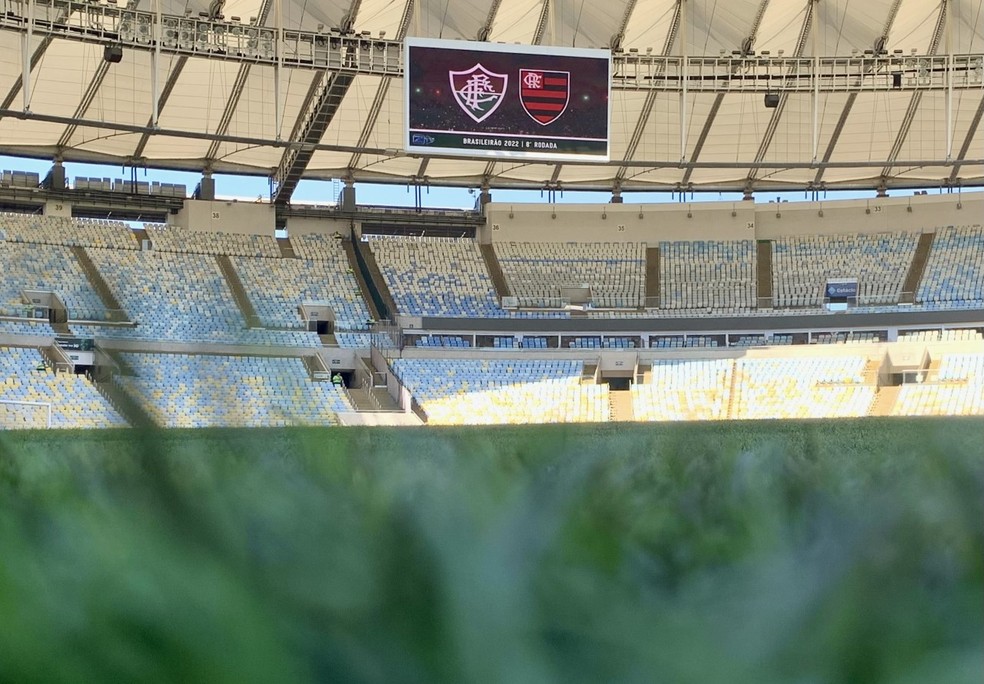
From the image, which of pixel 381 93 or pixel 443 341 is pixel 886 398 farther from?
pixel 381 93

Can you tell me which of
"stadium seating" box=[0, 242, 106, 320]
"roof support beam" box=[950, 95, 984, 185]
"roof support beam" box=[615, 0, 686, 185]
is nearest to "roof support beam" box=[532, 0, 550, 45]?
"roof support beam" box=[615, 0, 686, 185]

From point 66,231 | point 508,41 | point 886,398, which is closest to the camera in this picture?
Result: point 886,398

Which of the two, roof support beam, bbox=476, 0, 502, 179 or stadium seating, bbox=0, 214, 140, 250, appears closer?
roof support beam, bbox=476, 0, 502, 179

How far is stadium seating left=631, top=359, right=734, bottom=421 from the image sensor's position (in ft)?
119

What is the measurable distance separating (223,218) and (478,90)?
14.9 m

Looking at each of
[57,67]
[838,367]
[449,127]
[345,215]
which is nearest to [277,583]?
[449,127]

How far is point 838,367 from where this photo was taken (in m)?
39.5

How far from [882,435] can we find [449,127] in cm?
3278

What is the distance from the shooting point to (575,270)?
157ft

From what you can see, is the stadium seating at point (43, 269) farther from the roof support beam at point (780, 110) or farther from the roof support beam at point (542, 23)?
the roof support beam at point (780, 110)

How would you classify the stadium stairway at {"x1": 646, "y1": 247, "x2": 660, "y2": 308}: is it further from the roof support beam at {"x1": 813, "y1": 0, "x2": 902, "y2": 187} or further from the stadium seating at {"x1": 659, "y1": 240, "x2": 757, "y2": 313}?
the roof support beam at {"x1": 813, "y1": 0, "x2": 902, "y2": 187}

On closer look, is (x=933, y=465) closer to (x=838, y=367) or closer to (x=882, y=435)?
(x=882, y=435)

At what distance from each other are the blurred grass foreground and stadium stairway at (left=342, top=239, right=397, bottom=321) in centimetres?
4095

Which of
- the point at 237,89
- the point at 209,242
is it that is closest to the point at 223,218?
the point at 209,242
